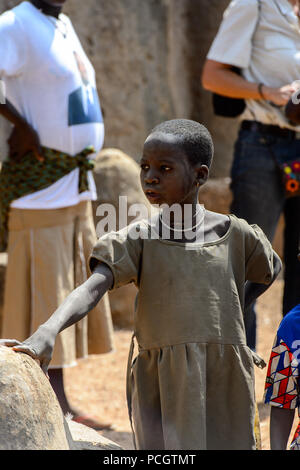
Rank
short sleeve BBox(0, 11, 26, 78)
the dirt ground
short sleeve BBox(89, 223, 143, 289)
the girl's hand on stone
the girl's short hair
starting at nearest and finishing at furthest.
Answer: the girl's hand on stone, short sleeve BBox(89, 223, 143, 289), the girl's short hair, short sleeve BBox(0, 11, 26, 78), the dirt ground

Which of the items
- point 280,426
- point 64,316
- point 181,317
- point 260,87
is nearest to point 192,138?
point 181,317

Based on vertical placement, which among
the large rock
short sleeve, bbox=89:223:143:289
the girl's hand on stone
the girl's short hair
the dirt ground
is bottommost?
the dirt ground

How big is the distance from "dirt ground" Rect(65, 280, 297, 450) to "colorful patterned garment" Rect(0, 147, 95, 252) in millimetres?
1175

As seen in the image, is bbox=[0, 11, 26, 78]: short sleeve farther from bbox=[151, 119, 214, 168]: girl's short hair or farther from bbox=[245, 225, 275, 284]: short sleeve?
bbox=[245, 225, 275, 284]: short sleeve

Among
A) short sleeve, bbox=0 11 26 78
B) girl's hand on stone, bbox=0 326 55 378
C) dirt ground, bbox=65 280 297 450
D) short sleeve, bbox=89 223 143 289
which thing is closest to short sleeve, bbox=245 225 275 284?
short sleeve, bbox=89 223 143 289

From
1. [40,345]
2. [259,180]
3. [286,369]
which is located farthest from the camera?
[259,180]

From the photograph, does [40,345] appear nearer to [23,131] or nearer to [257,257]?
[257,257]

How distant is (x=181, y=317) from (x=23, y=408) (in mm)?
497

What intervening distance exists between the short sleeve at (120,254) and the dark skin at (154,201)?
22 mm

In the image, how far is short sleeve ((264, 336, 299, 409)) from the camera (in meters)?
2.39

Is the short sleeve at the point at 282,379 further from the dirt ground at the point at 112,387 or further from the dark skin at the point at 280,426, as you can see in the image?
the dirt ground at the point at 112,387

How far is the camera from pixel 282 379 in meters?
2.41

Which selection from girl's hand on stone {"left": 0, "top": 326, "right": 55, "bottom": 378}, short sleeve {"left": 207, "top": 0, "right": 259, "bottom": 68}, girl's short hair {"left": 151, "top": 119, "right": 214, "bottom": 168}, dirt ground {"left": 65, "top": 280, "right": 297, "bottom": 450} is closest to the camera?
girl's hand on stone {"left": 0, "top": 326, "right": 55, "bottom": 378}
